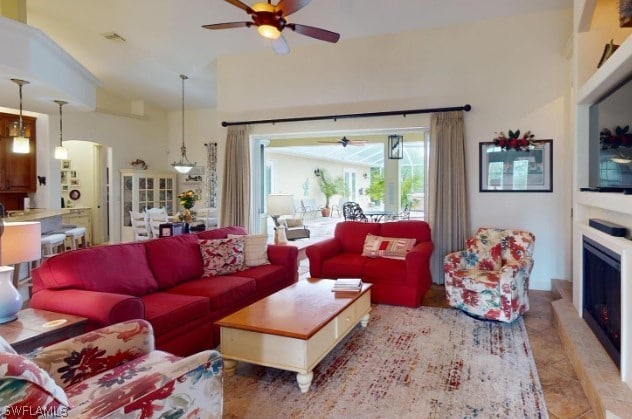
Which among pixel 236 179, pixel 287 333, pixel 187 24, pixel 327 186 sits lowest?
pixel 287 333

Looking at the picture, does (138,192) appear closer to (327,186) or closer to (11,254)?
(11,254)

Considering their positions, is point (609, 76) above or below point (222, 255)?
above

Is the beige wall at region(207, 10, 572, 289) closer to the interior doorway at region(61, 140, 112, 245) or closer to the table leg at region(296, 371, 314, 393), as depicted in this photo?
the table leg at region(296, 371, 314, 393)

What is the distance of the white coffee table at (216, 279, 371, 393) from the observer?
2557 millimetres

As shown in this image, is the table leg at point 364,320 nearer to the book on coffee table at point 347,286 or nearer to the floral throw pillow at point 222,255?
the book on coffee table at point 347,286

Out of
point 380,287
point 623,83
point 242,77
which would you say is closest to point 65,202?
point 242,77

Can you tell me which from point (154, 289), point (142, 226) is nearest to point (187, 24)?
point (142, 226)

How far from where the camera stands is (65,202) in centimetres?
873

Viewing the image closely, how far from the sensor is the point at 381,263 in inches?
176

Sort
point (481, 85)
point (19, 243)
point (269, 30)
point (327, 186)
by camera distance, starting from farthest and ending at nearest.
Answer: point (327, 186) < point (481, 85) < point (269, 30) < point (19, 243)

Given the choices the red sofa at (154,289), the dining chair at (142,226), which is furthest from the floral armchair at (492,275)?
the dining chair at (142,226)

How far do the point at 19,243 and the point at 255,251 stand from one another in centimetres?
229

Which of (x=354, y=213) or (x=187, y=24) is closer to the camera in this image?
(x=187, y=24)

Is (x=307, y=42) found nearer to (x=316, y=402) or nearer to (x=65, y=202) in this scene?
(x=316, y=402)
